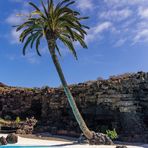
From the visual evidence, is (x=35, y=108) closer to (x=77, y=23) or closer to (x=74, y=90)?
(x=74, y=90)

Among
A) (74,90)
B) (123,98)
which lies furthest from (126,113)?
(74,90)

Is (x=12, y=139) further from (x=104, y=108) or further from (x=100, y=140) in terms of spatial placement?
(x=104, y=108)

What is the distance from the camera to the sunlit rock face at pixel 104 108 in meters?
35.6

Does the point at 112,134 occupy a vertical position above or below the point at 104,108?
below

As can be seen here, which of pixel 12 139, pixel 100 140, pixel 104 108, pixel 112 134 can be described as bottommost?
pixel 100 140

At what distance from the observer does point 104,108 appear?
37.0 meters

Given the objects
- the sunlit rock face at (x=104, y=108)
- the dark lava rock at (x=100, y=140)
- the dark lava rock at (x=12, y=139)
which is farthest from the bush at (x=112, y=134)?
the dark lava rock at (x=12, y=139)

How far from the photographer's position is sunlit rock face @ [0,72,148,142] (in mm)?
35594

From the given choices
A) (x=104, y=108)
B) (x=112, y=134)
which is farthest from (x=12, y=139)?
(x=104, y=108)

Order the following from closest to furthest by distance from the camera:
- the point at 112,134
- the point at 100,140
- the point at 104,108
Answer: the point at 100,140
the point at 112,134
the point at 104,108

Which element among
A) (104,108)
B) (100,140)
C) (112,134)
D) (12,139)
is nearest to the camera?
(12,139)

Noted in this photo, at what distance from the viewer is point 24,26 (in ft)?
108

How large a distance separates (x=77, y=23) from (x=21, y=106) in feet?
48.2

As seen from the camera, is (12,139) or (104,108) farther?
(104,108)
